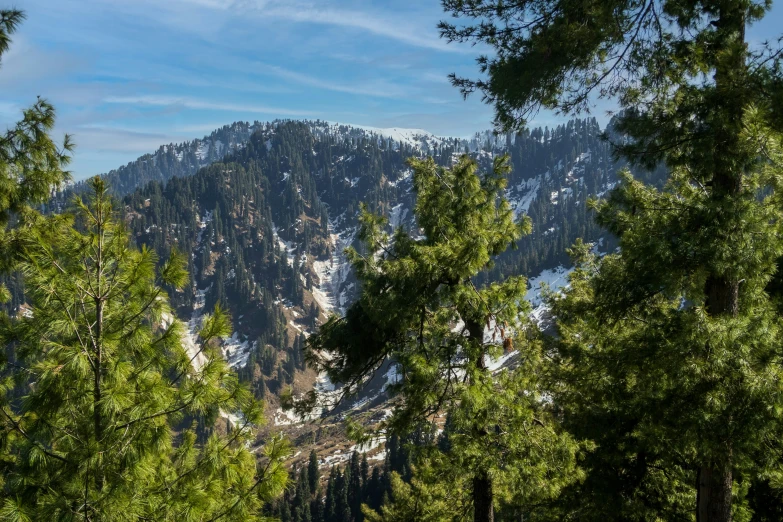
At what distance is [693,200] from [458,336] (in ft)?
15.9

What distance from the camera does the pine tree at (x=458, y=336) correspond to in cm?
969

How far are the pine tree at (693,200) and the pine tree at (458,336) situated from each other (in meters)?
2.20

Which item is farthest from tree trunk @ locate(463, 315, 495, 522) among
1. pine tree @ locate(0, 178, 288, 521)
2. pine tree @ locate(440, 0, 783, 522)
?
pine tree @ locate(0, 178, 288, 521)

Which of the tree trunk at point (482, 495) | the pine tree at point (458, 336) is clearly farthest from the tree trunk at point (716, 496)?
the tree trunk at point (482, 495)

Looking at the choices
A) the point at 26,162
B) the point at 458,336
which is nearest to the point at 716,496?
the point at 458,336

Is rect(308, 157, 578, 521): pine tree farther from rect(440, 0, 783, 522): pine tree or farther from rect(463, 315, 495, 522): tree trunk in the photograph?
rect(440, 0, 783, 522): pine tree

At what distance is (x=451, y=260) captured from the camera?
9.87 metres

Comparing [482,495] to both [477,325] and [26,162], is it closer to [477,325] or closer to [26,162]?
[477,325]

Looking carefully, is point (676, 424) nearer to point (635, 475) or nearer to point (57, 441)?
point (635, 475)

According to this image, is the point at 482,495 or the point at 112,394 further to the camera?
the point at 482,495

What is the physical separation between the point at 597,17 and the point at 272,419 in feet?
679

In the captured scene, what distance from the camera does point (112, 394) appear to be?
5.66 metres

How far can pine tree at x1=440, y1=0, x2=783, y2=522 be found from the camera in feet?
22.0

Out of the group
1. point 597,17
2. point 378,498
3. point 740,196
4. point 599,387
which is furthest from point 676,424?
point 378,498
